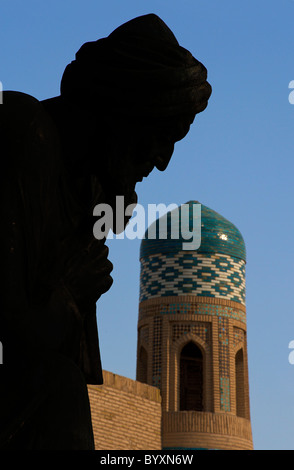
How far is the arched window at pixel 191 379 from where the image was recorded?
1777 cm

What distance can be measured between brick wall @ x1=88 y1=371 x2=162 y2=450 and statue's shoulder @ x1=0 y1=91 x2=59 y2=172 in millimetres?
9953

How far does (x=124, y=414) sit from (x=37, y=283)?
10.8m

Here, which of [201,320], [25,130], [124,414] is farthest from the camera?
[201,320]

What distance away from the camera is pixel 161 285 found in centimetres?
1675

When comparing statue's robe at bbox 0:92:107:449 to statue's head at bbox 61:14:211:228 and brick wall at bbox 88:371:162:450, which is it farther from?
brick wall at bbox 88:371:162:450

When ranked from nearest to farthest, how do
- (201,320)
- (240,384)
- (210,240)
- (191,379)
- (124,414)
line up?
(124,414) < (201,320) < (210,240) < (240,384) < (191,379)

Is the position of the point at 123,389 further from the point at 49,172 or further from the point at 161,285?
the point at 49,172

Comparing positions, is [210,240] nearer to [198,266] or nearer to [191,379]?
[198,266]

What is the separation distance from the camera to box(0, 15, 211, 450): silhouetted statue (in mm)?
985

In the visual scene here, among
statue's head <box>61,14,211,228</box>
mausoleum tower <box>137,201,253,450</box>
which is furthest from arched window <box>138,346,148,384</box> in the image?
statue's head <box>61,14,211,228</box>

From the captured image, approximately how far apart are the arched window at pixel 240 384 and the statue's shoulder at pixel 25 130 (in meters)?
16.1

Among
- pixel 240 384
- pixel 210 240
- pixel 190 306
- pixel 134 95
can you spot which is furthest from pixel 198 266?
pixel 134 95

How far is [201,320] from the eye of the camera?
16.5 meters

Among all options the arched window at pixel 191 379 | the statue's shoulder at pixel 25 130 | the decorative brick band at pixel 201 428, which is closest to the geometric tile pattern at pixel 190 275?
the arched window at pixel 191 379
